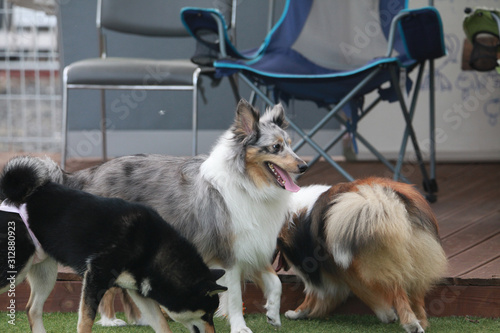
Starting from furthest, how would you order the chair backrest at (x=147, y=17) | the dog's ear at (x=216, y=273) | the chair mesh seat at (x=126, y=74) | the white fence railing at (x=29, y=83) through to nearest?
the white fence railing at (x=29, y=83)
the chair backrest at (x=147, y=17)
the chair mesh seat at (x=126, y=74)
the dog's ear at (x=216, y=273)

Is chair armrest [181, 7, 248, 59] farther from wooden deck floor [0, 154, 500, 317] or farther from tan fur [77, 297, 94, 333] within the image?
tan fur [77, 297, 94, 333]

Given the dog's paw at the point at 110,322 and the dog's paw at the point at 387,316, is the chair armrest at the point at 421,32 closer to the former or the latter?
the dog's paw at the point at 387,316

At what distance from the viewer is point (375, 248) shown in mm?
2580

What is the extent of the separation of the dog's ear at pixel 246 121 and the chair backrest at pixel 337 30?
5.68ft

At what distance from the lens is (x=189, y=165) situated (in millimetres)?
2844

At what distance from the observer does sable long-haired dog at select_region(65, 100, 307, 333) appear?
2.64 meters

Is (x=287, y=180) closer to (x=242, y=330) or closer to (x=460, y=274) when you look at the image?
(x=242, y=330)

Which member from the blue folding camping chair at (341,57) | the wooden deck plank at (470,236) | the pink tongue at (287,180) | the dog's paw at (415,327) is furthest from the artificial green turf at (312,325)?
the blue folding camping chair at (341,57)

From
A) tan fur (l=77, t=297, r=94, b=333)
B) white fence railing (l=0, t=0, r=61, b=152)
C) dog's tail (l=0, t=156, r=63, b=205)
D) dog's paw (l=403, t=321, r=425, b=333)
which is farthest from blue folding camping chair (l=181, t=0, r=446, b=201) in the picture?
white fence railing (l=0, t=0, r=61, b=152)

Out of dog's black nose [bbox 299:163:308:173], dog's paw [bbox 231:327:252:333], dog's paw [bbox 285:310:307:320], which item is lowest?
dog's paw [bbox 285:310:307:320]

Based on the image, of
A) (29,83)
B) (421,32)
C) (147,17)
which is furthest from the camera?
(29,83)

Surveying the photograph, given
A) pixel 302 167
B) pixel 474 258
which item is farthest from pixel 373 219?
pixel 474 258

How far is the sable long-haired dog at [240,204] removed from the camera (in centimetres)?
264

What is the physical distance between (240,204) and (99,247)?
570 millimetres
